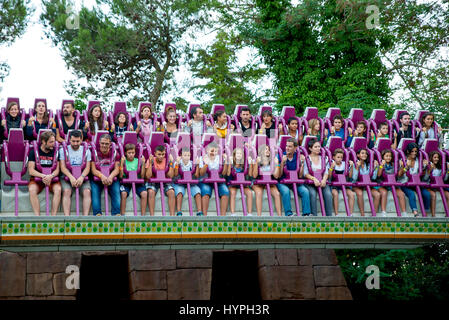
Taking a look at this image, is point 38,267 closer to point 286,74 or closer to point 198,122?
point 198,122

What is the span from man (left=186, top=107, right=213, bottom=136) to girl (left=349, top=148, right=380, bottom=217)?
6.64 feet

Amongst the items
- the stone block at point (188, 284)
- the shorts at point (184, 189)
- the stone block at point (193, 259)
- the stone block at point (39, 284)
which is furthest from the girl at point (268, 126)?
the stone block at point (39, 284)

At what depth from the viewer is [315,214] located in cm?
909

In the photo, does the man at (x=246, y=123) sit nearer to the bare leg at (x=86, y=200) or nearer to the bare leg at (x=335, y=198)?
the bare leg at (x=335, y=198)

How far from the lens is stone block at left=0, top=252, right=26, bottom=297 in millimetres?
7822

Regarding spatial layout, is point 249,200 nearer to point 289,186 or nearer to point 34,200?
point 289,186

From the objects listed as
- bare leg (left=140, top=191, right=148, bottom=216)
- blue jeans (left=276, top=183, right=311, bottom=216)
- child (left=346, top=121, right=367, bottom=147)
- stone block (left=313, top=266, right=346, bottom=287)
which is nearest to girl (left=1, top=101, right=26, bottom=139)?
bare leg (left=140, top=191, right=148, bottom=216)

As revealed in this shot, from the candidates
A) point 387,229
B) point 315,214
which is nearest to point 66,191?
point 315,214

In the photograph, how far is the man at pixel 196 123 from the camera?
32.9 ft

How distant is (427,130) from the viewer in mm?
10805

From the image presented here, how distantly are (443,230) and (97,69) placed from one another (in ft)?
37.9

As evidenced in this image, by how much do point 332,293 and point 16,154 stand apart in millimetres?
4107

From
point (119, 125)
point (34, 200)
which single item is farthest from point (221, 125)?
point (34, 200)

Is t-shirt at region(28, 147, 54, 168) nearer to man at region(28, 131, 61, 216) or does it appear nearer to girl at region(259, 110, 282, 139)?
man at region(28, 131, 61, 216)
